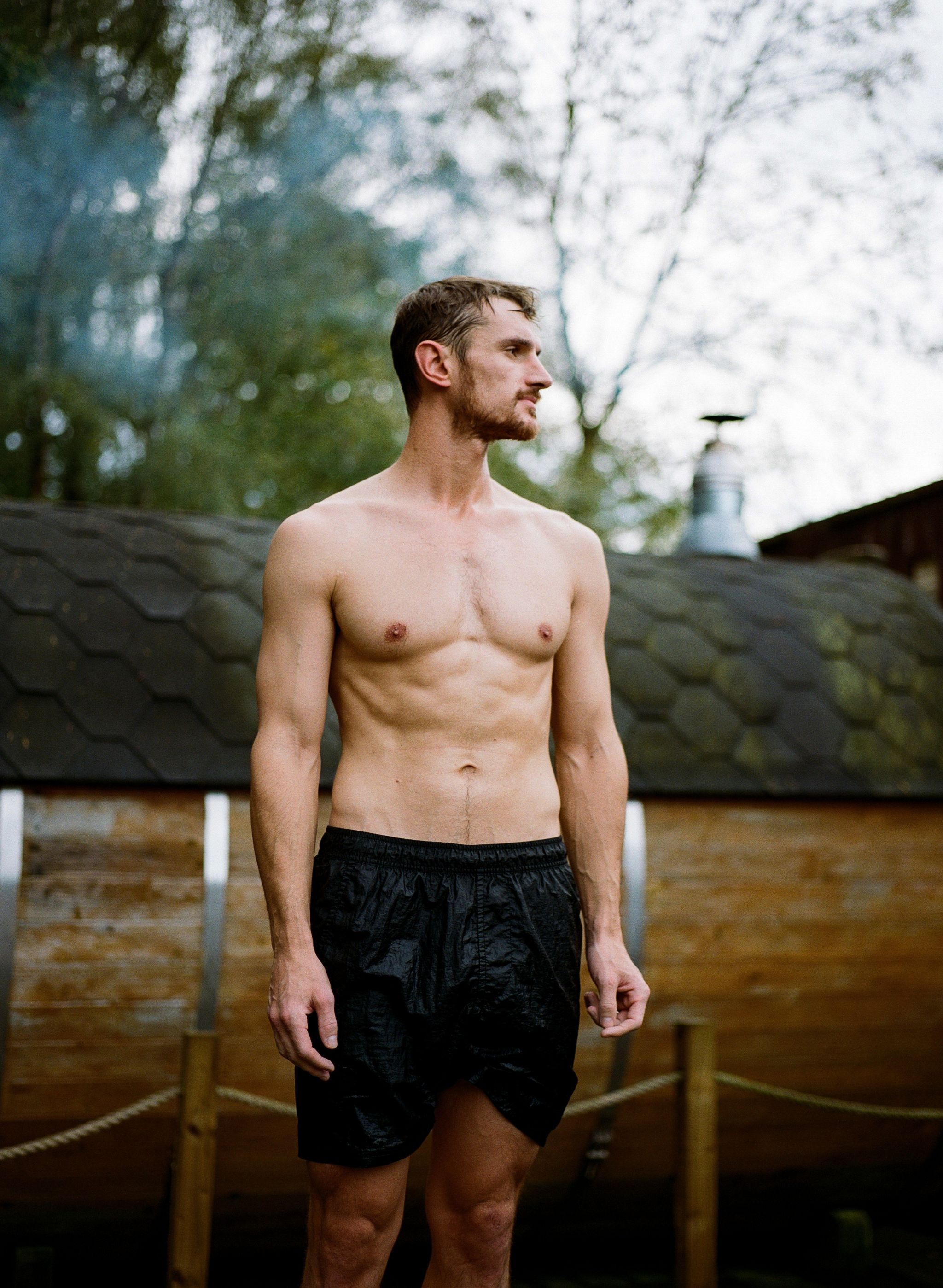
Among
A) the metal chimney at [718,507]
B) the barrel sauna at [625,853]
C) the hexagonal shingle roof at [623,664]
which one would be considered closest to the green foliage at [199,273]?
the metal chimney at [718,507]

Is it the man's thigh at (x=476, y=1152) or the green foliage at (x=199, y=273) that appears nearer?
the man's thigh at (x=476, y=1152)

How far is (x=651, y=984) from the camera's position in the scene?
12.5ft

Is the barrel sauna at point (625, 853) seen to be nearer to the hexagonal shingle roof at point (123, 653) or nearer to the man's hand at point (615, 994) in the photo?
the hexagonal shingle roof at point (123, 653)

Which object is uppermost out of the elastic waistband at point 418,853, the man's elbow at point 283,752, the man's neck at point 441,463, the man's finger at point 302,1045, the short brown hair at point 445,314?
the short brown hair at point 445,314

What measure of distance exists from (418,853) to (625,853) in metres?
1.78

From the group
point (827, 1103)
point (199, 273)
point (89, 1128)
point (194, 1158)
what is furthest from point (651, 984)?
point (199, 273)

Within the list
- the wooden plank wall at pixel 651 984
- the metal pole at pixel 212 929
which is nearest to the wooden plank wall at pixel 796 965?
the wooden plank wall at pixel 651 984

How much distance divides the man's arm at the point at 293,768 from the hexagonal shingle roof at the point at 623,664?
1.44 metres

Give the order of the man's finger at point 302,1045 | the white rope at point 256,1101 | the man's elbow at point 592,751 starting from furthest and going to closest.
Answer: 1. the white rope at point 256,1101
2. the man's elbow at point 592,751
3. the man's finger at point 302,1045

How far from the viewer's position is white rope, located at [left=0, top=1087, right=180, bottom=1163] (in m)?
3.10

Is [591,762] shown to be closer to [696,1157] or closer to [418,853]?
[418,853]

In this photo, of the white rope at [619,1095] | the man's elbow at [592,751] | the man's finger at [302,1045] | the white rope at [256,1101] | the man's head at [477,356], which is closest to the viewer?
the man's finger at [302,1045]

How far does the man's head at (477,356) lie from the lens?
7.25ft

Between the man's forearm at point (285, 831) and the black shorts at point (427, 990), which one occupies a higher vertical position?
the man's forearm at point (285, 831)
